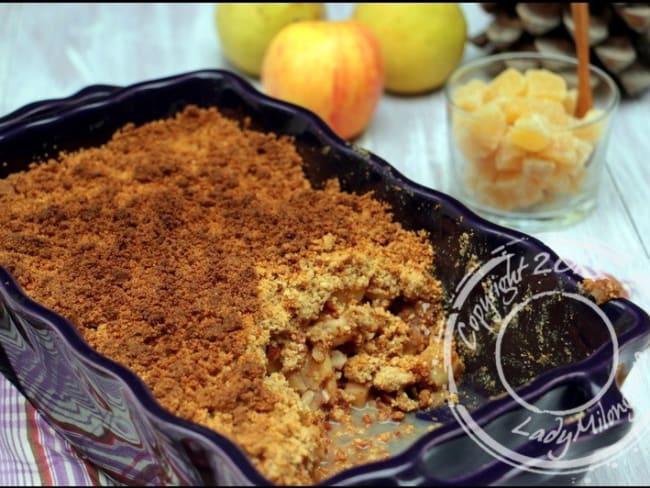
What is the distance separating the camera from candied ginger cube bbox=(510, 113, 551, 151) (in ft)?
5.74

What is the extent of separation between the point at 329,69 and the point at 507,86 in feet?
1.23

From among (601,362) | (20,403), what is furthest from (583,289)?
(20,403)

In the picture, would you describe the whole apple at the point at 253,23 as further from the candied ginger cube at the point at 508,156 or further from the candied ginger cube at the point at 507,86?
the candied ginger cube at the point at 508,156

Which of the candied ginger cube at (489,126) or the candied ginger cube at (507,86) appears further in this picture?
the candied ginger cube at (507,86)

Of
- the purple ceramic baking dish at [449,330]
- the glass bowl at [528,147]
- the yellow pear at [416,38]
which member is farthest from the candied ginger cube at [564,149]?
the yellow pear at [416,38]

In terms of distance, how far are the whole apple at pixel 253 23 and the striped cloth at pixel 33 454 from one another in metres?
1.11

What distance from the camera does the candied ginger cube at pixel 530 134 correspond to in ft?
5.74

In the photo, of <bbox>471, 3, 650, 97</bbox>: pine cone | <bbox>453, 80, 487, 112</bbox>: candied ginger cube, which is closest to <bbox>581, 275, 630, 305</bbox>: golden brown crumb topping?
<bbox>453, 80, 487, 112</bbox>: candied ginger cube

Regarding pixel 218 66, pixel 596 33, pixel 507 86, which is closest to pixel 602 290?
pixel 507 86

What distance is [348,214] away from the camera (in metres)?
1.52

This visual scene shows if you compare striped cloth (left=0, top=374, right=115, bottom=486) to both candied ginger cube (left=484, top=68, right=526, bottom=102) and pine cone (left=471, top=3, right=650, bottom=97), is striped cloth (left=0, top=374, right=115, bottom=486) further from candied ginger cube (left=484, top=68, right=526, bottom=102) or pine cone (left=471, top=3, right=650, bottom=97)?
pine cone (left=471, top=3, right=650, bottom=97)

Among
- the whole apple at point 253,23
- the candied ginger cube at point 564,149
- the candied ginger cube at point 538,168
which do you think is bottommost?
the candied ginger cube at point 538,168

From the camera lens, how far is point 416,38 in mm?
2246

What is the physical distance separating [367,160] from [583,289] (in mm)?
450
